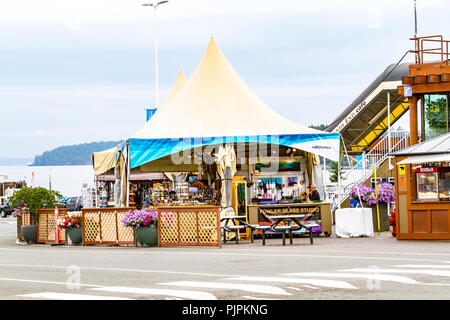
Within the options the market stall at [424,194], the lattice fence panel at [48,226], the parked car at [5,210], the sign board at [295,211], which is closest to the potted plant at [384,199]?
the sign board at [295,211]

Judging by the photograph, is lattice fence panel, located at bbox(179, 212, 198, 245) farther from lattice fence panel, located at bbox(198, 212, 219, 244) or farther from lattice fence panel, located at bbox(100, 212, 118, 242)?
lattice fence panel, located at bbox(100, 212, 118, 242)

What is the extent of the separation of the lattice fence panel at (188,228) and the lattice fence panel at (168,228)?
0.20 meters

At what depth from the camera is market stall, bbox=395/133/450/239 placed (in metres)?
22.7

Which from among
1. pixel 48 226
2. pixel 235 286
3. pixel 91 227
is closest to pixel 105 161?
pixel 48 226

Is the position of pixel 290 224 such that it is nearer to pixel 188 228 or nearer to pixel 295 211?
pixel 295 211

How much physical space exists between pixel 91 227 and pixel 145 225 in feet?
8.36

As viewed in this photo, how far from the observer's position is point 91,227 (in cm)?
2558

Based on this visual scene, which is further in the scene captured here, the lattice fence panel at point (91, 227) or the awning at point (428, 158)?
the lattice fence panel at point (91, 227)

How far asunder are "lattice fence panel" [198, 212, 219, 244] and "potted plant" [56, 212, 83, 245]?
5.03m

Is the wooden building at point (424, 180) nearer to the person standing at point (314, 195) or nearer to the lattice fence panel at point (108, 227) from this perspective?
the person standing at point (314, 195)

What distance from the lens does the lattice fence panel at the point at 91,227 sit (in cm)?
2548
